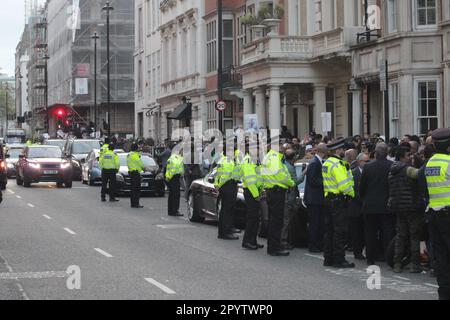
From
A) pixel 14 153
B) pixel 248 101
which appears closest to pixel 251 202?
pixel 248 101

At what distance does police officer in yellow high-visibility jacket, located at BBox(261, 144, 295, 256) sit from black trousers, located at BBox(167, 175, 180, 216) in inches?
327

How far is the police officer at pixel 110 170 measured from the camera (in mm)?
30844

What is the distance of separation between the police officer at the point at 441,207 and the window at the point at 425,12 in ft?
54.5

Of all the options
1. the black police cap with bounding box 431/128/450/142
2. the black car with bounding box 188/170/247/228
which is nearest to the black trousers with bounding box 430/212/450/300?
the black police cap with bounding box 431/128/450/142

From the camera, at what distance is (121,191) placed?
33.1 meters

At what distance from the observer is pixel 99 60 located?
276 feet

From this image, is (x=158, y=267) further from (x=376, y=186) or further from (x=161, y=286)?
(x=376, y=186)

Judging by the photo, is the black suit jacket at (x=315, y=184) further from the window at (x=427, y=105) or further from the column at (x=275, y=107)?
the column at (x=275, y=107)

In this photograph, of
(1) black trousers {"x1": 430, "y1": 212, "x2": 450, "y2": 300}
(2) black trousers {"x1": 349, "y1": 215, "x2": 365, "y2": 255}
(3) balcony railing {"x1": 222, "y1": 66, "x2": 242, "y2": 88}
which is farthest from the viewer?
(3) balcony railing {"x1": 222, "y1": 66, "x2": 242, "y2": 88}

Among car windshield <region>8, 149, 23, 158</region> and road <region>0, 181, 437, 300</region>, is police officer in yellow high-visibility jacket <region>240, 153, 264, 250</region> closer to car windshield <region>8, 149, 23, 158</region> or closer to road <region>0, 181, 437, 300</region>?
road <region>0, 181, 437, 300</region>

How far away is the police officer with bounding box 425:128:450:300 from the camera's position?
11.4 metres

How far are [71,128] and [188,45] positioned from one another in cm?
2193
